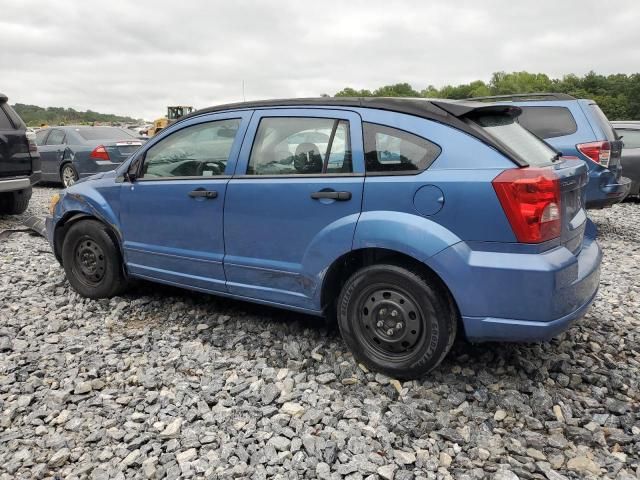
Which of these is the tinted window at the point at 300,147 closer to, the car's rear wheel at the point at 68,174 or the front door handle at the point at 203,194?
the front door handle at the point at 203,194

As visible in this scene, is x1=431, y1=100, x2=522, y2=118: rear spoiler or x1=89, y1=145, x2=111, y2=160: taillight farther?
x1=89, y1=145, x2=111, y2=160: taillight

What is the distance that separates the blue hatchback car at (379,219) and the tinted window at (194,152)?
11 mm

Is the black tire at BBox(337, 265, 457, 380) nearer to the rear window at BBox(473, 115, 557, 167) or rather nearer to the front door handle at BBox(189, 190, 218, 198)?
the rear window at BBox(473, 115, 557, 167)

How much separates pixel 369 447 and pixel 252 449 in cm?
58

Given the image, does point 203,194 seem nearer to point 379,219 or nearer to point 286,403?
point 379,219

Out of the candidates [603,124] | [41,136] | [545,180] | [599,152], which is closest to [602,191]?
[599,152]

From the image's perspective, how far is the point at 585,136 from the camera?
259 inches

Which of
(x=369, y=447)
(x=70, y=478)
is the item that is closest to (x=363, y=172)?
(x=369, y=447)

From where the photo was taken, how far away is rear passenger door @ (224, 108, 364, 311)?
3197 mm

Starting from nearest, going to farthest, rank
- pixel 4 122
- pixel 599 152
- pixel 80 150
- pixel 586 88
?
pixel 599 152 < pixel 4 122 < pixel 80 150 < pixel 586 88

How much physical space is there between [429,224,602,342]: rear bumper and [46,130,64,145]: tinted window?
39.3 ft

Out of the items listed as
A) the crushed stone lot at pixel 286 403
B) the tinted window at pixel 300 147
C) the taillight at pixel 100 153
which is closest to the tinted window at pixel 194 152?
the tinted window at pixel 300 147

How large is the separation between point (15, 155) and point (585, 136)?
25.6 ft

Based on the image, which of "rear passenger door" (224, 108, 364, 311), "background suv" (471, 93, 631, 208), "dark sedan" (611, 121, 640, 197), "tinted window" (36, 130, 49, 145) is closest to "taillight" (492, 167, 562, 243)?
"rear passenger door" (224, 108, 364, 311)
